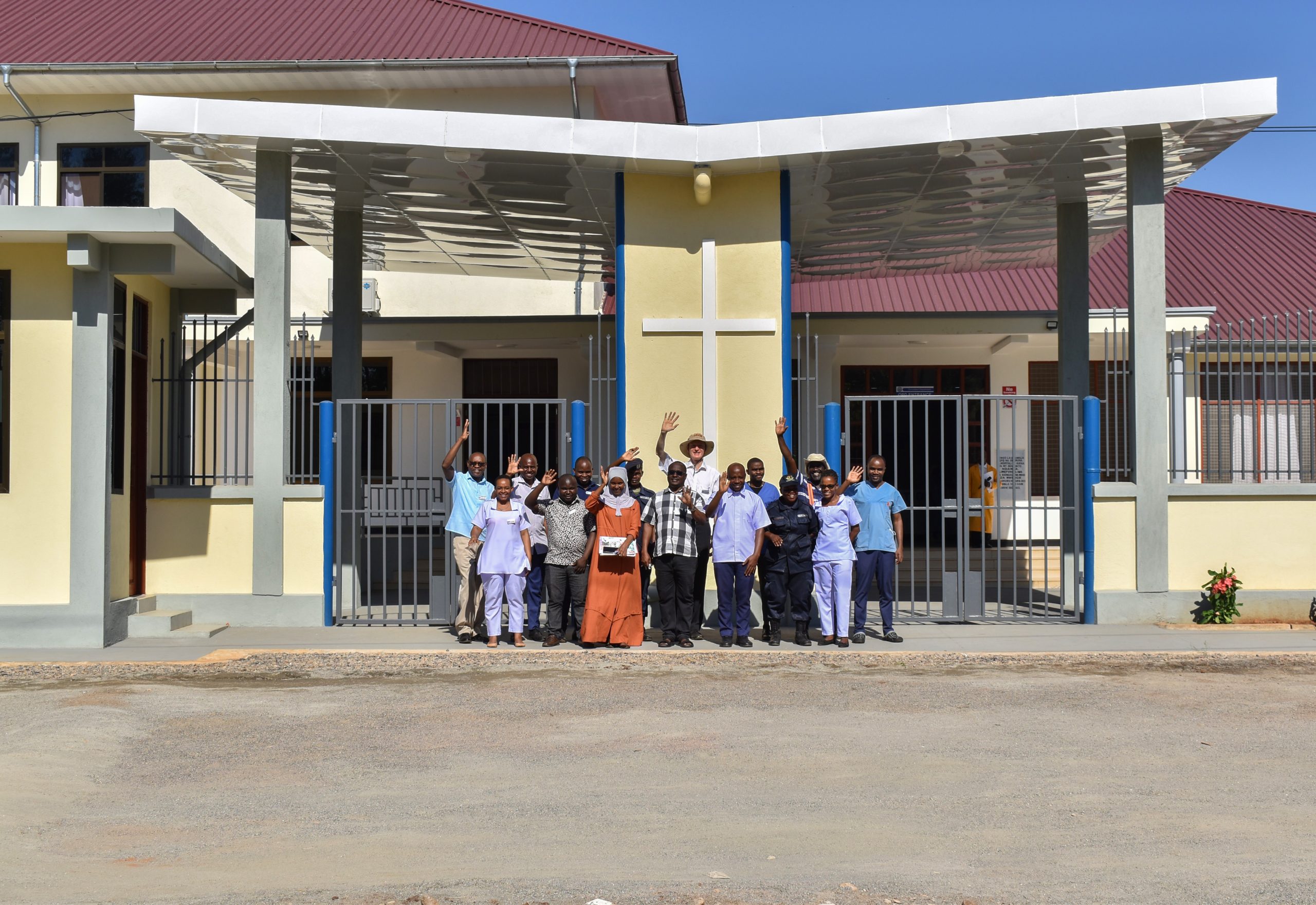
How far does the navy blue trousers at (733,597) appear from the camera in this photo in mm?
10641

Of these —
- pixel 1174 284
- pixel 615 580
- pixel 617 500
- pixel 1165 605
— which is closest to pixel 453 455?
pixel 617 500

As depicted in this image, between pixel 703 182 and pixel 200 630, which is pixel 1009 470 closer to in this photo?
pixel 703 182

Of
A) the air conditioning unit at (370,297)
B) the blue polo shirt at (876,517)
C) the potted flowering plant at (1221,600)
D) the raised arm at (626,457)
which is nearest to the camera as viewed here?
the blue polo shirt at (876,517)

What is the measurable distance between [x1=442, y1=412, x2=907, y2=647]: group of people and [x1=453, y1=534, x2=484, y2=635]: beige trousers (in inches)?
0.5

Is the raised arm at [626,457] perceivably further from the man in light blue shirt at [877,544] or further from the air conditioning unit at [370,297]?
the air conditioning unit at [370,297]

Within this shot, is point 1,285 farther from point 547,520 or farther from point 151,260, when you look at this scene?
point 547,520

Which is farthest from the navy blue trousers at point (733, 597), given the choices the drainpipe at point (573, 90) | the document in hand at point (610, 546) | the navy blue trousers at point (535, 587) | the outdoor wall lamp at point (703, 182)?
the drainpipe at point (573, 90)

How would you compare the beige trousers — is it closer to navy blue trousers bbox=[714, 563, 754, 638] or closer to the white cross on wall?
navy blue trousers bbox=[714, 563, 754, 638]

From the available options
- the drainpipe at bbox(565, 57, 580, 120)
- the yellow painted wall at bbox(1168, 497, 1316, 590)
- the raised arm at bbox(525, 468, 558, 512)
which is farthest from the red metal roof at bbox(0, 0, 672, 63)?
the yellow painted wall at bbox(1168, 497, 1316, 590)

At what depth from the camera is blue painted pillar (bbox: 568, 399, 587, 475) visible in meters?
11.5

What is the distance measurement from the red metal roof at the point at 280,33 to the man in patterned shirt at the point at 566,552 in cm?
964

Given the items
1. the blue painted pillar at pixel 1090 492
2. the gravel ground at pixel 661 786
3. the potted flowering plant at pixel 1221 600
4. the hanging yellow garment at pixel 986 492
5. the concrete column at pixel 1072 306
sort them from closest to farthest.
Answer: the gravel ground at pixel 661 786, the potted flowering plant at pixel 1221 600, the blue painted pillar at pixel 1090 492, the concrete column at pixel 1072 306, the hanging yellow garment at pixel 986 492

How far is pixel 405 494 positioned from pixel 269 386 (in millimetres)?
3604

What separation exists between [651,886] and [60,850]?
2439 millimetres
